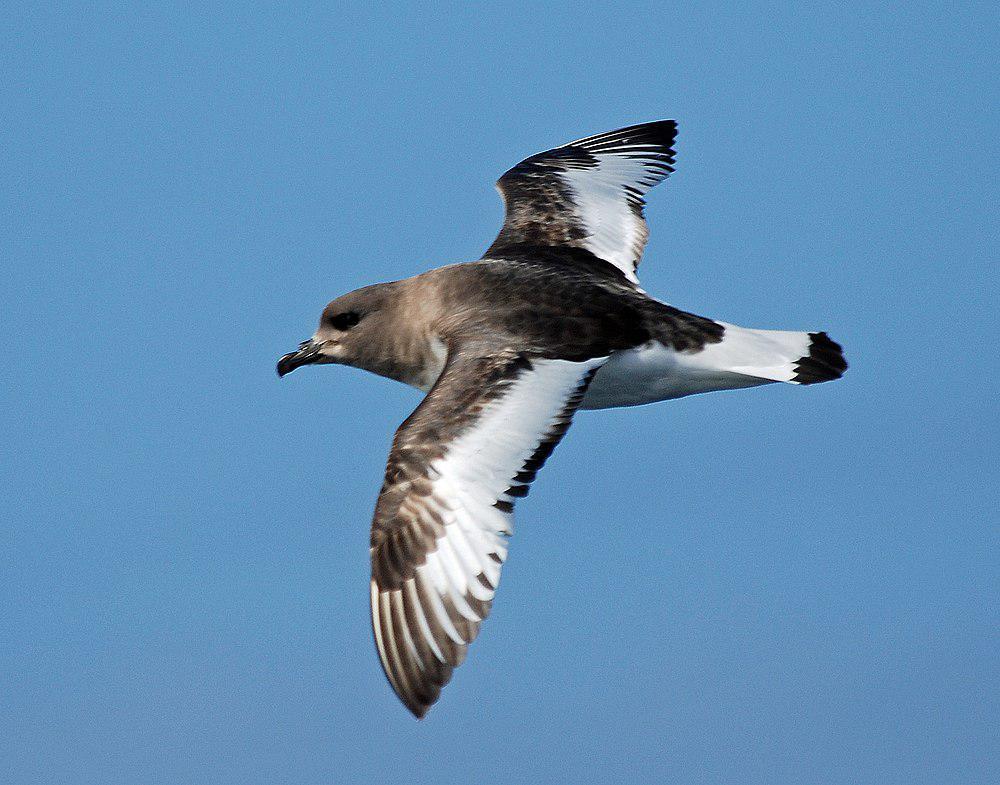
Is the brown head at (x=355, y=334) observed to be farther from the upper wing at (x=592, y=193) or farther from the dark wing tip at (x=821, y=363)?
the dark wing tip at (x=821, y=363)

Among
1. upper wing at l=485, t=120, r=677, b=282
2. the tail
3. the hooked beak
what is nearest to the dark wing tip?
the tail

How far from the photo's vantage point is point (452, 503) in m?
7.68

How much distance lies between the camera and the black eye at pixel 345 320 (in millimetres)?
10238

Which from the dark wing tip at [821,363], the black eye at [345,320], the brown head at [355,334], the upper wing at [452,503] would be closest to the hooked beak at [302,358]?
the brown head at [355,334]

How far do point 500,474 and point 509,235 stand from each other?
3.88 meters

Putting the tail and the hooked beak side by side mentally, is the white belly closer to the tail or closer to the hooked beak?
the tail

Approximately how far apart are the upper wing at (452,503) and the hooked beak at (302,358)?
1998mm

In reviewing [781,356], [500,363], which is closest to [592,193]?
[781,356]

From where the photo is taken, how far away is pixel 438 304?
9641mm

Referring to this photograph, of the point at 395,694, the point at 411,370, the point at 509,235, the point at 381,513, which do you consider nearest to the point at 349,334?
the point at 411,370

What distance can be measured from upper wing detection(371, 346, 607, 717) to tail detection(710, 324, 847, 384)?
1.18 meters

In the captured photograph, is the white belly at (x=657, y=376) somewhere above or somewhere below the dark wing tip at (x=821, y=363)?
below

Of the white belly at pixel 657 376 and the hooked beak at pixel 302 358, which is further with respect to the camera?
the hooked beak at pixel 302 358

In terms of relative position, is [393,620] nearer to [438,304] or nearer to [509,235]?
[438,304]
